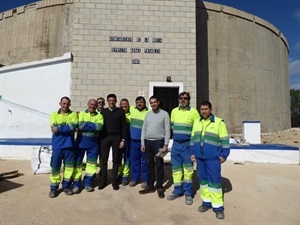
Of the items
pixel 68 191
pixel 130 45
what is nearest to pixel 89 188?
pixel 68 191

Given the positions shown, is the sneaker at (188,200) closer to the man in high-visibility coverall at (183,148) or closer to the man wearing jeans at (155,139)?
the man in high-visibility coverall at (183,148)

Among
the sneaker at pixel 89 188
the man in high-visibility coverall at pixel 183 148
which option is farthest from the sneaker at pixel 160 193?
the sneaker at pixel 89 188

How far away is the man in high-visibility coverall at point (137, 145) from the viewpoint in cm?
448

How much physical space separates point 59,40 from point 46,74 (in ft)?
15.3

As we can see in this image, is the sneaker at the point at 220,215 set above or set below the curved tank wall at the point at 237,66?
below

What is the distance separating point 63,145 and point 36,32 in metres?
12.2

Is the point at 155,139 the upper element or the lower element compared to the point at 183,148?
upper

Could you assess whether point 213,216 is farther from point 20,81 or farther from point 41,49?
point 41,49

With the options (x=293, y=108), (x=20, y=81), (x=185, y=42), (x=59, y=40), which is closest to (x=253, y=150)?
(x=185, y=42)

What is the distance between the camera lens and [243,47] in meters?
14.3

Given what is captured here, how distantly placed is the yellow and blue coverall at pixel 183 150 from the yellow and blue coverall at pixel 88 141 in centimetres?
133

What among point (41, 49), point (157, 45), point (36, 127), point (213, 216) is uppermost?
point (41, 49)

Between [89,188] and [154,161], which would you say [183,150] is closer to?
[154,161]

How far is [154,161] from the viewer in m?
4.20
